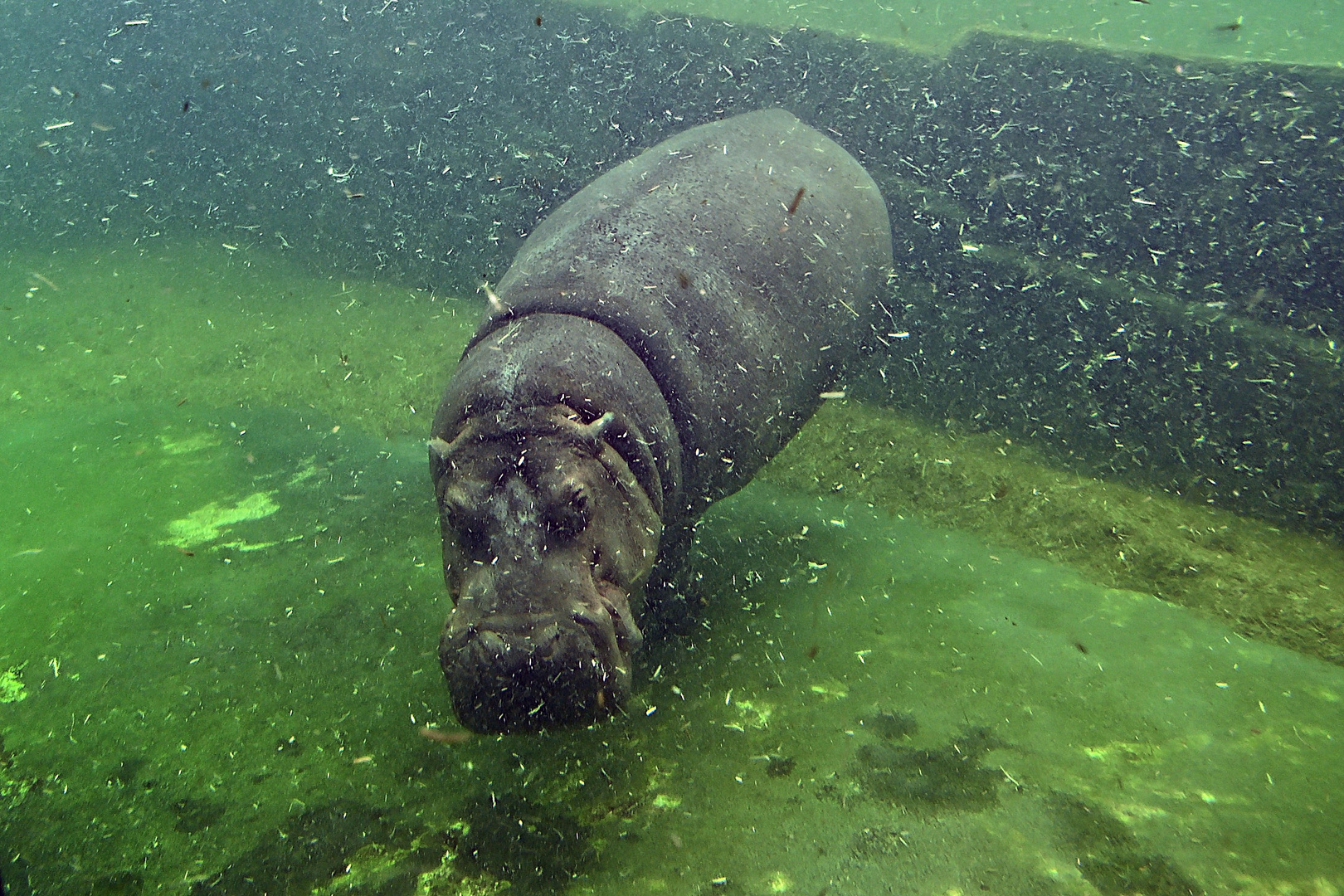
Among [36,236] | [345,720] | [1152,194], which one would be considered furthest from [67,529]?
[36,236]

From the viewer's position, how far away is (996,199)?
7.84 metres

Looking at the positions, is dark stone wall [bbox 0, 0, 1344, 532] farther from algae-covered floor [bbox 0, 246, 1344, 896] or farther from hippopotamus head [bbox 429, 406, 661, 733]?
hippopotamus head [bbox 429, 406, 661, 733]

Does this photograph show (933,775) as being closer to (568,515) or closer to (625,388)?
(568,515)

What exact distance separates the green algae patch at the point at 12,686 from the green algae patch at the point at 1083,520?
16.0 feet

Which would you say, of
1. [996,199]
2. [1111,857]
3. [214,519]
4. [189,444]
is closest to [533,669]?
[1111,857]

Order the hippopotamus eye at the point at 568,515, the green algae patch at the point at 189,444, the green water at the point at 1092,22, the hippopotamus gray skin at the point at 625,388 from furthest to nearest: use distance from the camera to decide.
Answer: the green water at the point at 1092,22 → the green algae patch at the point at 189,444 → the hippopotamus eye at the point at 568,515 → the hippopotamus gray skin at the point at 625,388

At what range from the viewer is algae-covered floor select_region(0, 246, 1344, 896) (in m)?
2.64

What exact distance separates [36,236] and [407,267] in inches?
264

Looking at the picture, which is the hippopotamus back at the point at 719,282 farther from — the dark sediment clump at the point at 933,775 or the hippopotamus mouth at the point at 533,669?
the dark sediment clump at the point at 933,775

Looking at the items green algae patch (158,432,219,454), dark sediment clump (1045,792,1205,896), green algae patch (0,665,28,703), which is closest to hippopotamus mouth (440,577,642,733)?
dark sediment clump (1045,792,1205,896)

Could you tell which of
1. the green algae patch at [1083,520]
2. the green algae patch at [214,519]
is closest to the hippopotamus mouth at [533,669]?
the green algae patch at [214,519]

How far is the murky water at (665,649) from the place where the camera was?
2695 mm

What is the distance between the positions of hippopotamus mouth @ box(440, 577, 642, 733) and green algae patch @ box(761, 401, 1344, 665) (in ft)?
11.5

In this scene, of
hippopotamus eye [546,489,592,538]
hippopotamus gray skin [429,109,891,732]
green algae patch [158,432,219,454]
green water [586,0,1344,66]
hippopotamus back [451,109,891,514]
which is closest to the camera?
hippopotamus gray skin [429,109,891,732]
